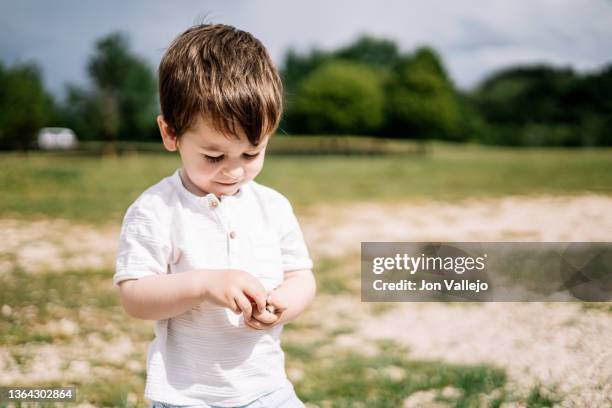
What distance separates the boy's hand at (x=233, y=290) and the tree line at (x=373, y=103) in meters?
29.7

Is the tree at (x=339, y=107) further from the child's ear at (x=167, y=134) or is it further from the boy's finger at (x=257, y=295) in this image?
the boy's finger at (x=257, y=295)

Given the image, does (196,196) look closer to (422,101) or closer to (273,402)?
(273,402)

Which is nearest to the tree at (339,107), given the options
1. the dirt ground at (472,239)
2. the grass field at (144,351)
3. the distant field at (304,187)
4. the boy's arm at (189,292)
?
the distant field at (304,187)

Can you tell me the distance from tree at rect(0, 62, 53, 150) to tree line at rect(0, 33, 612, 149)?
0.05 metres

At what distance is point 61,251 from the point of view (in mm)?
6652

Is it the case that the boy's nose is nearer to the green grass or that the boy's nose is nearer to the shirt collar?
the shirt collar

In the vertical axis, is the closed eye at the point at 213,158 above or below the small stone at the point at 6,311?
above

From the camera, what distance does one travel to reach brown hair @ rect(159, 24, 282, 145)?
168cm

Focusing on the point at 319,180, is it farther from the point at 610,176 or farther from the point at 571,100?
the point at 571,100

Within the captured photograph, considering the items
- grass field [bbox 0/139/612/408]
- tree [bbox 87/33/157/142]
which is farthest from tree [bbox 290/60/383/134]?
grass field [bbox 0/139/612/408]

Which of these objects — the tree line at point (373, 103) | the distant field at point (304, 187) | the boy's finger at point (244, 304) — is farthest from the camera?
the tree line at point (373, 103)

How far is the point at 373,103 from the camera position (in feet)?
211

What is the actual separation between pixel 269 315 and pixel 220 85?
0.69 m

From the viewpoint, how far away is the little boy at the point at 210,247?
65.8 inches
